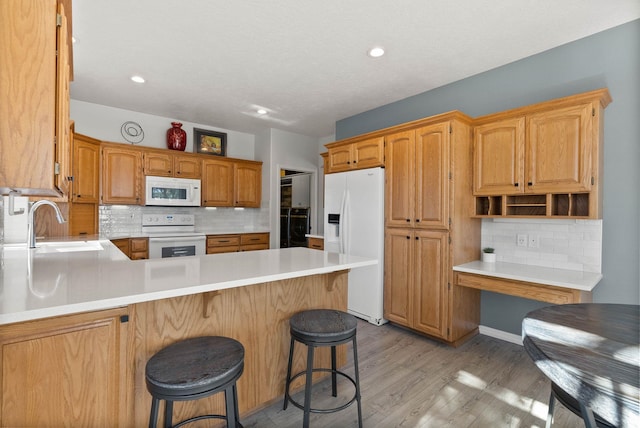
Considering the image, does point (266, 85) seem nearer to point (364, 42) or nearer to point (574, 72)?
point (364, 42)

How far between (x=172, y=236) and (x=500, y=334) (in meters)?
4.15

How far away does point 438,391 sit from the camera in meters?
2.14

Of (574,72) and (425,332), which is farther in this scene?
(425,332)

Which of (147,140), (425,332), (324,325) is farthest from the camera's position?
(147,140)

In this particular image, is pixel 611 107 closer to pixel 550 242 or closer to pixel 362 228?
pixel 550 242

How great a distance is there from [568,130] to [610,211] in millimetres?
721

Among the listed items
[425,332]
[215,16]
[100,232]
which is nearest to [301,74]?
[215,16]

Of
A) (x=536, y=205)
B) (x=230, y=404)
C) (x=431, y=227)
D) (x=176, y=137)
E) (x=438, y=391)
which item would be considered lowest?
(x=438, y=391)

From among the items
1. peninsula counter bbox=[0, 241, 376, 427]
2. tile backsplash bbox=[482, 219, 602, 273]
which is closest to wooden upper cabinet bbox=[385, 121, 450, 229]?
tile backsplash bbox=[482, 219, 602, 273]

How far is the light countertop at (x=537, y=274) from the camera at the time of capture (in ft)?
7.13

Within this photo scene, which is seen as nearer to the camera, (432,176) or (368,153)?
(432,176)

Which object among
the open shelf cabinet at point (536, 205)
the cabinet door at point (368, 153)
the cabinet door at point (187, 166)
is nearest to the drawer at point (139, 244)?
the cabinet door at point (187, 166)

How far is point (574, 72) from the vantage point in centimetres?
258

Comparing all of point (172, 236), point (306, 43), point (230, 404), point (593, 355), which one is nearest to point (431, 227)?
point (306, 43)
